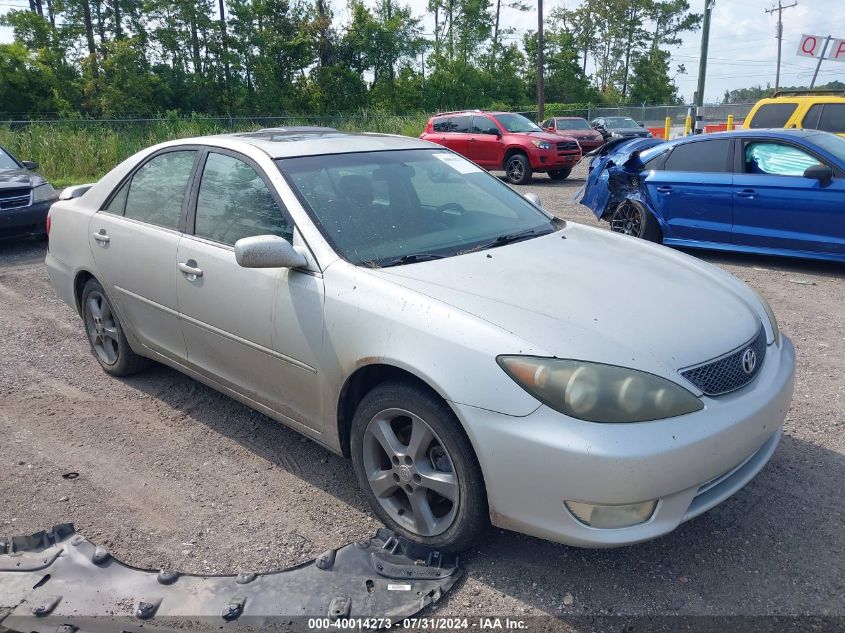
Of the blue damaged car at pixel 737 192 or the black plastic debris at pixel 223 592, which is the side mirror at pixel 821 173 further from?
the black plastic debris at pixel 223 592

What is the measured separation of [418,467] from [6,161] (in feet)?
33.0

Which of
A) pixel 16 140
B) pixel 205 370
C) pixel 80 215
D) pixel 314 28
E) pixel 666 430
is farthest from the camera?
pixel 314 28

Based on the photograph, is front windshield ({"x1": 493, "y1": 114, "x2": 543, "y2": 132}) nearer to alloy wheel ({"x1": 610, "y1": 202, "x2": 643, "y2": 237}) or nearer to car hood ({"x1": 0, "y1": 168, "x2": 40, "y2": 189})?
alloy wheel ({"x1": 610, "y1": 202, "x2": 643, "y2": 237})

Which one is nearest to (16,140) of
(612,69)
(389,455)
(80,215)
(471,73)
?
(80,215)

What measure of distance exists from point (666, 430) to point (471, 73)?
52852mm

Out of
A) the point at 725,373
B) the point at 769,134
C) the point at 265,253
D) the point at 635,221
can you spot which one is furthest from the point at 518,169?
the point at 725,373

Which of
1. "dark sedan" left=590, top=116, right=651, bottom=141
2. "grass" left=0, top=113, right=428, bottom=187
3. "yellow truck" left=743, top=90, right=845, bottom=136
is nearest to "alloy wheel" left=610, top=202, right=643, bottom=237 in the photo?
"yellow truck" left=743, top=90, right=845, bottom=136

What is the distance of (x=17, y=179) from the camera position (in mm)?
9539

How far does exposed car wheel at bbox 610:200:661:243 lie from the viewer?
27.2 feet

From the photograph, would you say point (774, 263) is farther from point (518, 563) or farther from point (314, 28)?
point (314, 28)

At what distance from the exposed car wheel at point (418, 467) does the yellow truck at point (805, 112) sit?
34.1 ft

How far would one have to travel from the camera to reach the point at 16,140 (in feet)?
61.7

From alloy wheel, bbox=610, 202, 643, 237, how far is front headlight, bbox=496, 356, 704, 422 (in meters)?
6.25

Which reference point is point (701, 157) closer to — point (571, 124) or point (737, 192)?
point (737, 192)
